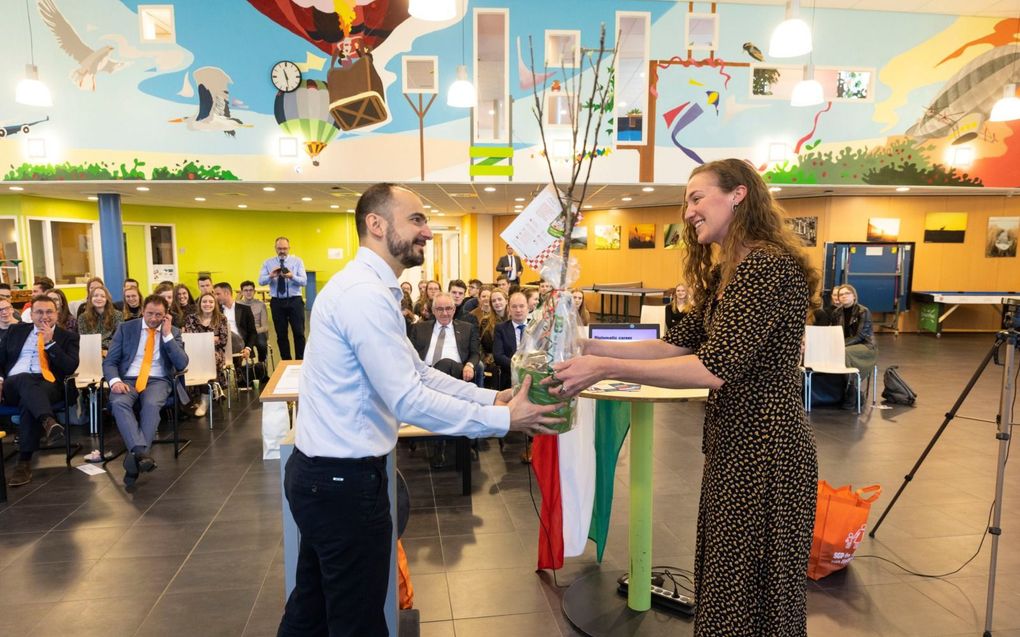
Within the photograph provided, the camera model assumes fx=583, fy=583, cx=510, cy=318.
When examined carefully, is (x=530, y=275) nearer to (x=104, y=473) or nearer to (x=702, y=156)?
(x=702, y=156)

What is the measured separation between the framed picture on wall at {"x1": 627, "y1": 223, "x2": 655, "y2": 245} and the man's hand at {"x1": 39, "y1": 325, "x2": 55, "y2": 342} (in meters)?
13.7

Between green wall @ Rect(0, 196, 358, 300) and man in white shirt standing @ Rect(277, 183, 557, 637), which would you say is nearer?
man in white shirt standing @ Rect(277, 183, 557, 637)

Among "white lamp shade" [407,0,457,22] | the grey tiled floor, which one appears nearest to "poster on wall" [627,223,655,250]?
the grey tiled floor

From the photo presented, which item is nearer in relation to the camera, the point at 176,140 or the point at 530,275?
the point at 176,140

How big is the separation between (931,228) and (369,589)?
49.6 feet

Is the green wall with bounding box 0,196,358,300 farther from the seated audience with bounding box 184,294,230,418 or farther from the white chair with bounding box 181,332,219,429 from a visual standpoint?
the white chair with bounding box 181,332,219,429

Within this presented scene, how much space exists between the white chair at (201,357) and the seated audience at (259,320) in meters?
1.67

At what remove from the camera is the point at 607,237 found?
17.0m

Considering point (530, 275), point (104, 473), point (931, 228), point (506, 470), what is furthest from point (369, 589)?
point (530, 275)

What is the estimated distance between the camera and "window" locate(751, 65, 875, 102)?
10602 mm

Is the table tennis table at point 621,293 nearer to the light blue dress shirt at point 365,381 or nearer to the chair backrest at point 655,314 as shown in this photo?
the chair backrest at point 655,314

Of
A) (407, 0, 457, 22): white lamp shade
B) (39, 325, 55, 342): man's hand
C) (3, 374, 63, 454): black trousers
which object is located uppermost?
(407, 0, 457, 22): white lamp shade

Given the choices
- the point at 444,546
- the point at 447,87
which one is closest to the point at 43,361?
the point at 444,546

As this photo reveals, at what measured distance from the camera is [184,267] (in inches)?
686
